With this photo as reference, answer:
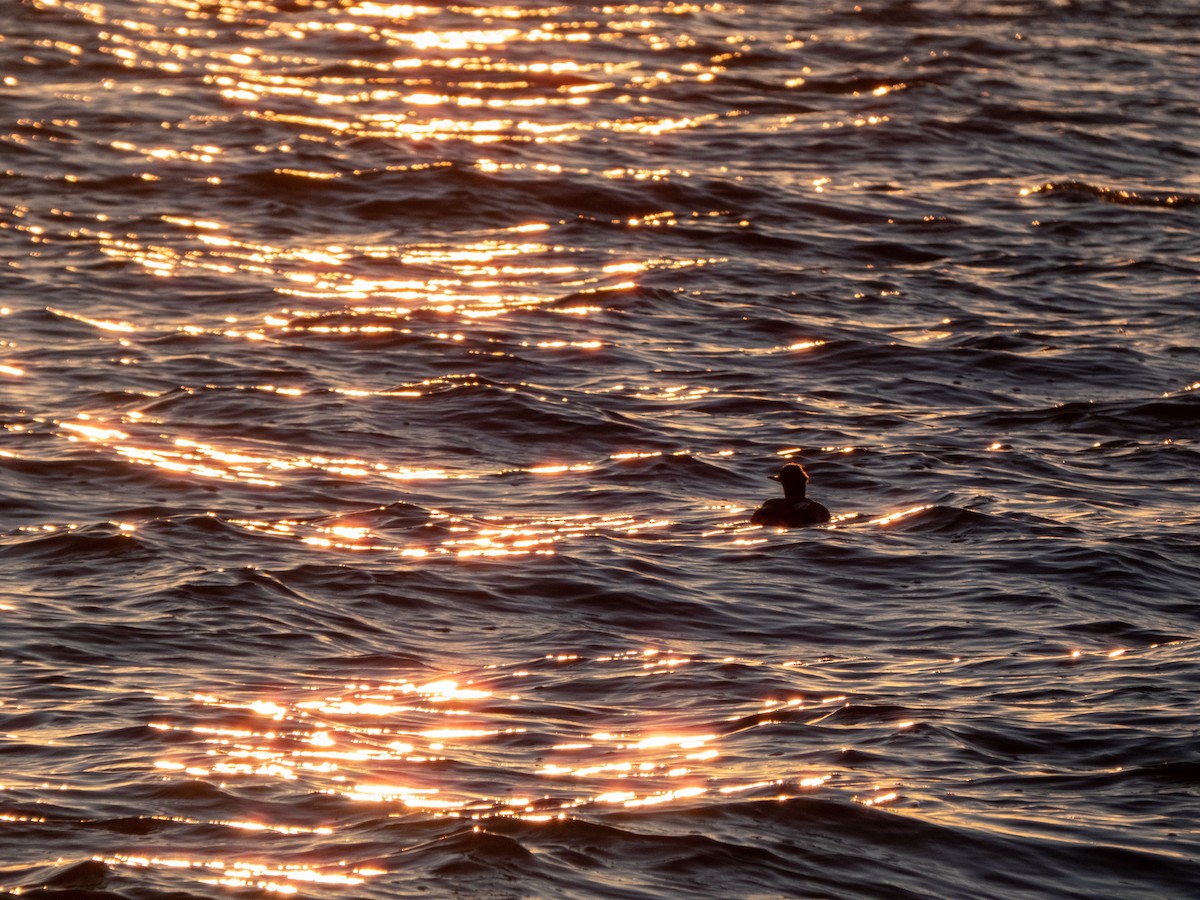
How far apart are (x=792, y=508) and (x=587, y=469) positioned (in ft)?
7.17

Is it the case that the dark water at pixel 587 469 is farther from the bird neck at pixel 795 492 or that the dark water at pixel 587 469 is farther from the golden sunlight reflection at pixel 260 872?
the bird neck at pixel 795 492

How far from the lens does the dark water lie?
28.8ft

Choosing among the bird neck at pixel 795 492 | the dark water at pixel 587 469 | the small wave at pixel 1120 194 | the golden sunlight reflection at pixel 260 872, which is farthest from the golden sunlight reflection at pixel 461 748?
the small wave at pixel 1120 194

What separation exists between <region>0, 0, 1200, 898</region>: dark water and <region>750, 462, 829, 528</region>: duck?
0.11 meters

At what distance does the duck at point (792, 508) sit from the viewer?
42.9 ft

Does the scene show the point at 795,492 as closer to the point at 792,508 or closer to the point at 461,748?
the point at 792,508

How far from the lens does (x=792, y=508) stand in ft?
42.9

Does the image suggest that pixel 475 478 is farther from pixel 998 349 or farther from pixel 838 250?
pixel 838 250

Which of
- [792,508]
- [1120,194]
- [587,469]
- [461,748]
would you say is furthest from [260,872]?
[1120,194]

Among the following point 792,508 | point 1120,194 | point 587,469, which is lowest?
point 587,469

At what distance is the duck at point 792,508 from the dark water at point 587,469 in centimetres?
11

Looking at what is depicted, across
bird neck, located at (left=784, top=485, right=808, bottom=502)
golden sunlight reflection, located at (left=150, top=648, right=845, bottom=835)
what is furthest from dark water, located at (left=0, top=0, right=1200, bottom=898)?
bird neck, located at (left=784, top=485, right=808, bottom=502)

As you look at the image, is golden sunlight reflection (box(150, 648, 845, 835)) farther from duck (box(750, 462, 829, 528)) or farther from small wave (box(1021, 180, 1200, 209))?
small wave (box(1021, 180, 1200, 209))

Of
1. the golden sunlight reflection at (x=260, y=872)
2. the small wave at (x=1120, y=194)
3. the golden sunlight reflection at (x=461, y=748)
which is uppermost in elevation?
the small wave at (x=1120, y=194)
